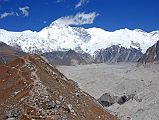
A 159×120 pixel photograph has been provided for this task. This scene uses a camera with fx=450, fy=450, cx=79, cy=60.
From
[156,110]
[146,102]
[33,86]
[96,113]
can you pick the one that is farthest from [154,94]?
[33,86]

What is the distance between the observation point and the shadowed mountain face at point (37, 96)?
96.5ft

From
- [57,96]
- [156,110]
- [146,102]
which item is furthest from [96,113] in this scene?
[146,102]

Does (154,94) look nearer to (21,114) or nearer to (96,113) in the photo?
(96,113)

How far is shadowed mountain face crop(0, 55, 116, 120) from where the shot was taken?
29.4 m

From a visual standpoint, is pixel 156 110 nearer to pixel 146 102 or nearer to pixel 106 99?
pixel 146 102

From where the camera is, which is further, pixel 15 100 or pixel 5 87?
pixel 5 87

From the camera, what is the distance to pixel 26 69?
34.0m

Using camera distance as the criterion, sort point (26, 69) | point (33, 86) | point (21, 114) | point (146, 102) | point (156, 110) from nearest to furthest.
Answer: point (21, 114) < point (33, 86) < point (26, 69) < point (156, 110) < point (146, 102)

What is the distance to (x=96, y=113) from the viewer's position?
34.8 m

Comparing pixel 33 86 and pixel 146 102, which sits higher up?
pixel 33 86

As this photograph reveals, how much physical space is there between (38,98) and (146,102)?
131 feet

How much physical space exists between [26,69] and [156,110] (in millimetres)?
29485

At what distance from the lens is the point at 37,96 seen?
30016 mm

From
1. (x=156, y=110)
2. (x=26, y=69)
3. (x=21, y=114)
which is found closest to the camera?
(x=21, y=114)
